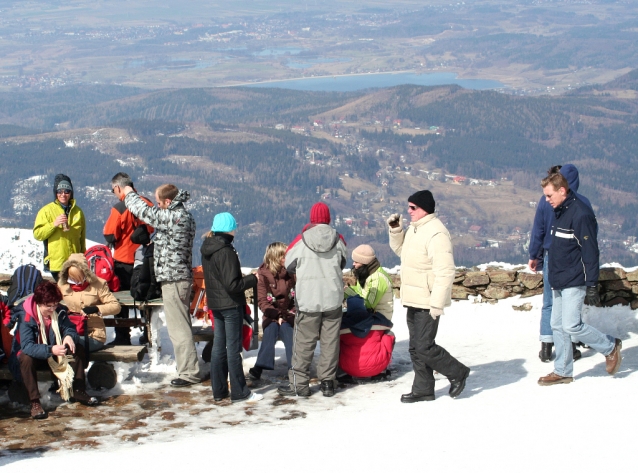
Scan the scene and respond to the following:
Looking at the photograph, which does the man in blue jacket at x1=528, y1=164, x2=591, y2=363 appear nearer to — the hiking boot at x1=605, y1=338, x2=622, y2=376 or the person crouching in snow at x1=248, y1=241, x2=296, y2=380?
the hiking boot at x1=605, y1=338, x2=622, y2=376

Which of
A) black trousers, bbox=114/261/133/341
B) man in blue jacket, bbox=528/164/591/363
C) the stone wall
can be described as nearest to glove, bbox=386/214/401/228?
man in blue jacket, bbox=528/164/591/363

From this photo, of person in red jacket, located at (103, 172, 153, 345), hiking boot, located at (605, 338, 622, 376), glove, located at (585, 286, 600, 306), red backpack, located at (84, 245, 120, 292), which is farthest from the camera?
glove, located at (585, 286, 600, 306)

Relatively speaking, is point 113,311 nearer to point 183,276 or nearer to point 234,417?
point 183,276

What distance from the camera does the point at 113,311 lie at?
27.2 feet

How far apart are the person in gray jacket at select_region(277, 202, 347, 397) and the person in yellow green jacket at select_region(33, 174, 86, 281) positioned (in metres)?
2.87

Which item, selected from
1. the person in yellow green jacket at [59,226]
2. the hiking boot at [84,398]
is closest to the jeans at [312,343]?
the hiking boot at [84,398]

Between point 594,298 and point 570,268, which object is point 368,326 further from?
point 594,298

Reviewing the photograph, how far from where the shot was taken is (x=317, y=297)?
7586 mm

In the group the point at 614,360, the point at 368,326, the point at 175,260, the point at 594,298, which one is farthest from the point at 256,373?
the point at 594,298

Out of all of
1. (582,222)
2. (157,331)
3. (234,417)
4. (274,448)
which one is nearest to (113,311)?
(157,331)

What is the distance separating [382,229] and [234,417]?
181 m

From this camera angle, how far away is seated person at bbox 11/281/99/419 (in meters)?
7.24

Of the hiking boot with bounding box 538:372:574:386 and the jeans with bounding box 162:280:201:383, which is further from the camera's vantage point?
the jeans with bounding box 162:280:201:383

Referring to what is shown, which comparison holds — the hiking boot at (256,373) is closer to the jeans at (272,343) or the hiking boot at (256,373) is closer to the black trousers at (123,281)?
the jeans at (272,343)
